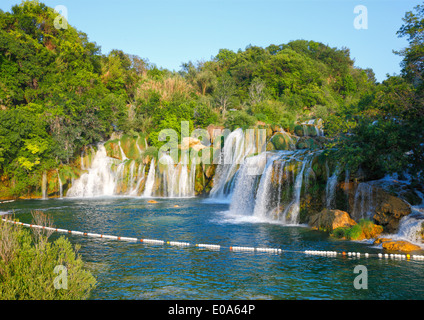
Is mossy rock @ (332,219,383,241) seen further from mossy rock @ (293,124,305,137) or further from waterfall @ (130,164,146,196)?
waterfall @ (130,164,146,196)

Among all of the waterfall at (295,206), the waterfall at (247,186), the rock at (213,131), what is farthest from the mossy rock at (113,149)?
the waterfall at (295,206)

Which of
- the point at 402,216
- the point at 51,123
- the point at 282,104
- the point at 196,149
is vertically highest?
the point at 282,104

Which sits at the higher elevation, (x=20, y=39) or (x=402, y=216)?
(x=20, y=39)

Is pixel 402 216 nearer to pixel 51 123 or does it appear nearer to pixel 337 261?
pixel 337 261

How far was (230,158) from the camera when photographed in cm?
3241

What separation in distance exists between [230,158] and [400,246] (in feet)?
66.9

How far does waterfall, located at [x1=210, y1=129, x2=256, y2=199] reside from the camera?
29.8 meters

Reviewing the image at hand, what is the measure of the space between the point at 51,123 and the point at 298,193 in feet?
89.0

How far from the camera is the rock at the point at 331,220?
16.0m

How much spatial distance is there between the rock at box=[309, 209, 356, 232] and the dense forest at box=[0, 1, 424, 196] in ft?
7.77

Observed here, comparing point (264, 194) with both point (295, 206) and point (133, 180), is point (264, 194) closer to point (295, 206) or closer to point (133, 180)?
point (295, 206)

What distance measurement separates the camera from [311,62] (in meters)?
58.3

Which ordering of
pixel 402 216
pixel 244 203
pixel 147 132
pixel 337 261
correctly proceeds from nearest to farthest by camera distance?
1. pixel 337 261
2. pixel 402 216
3. pixel 244 203
4. pixel 147 132

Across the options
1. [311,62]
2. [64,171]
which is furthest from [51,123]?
[311,62]
